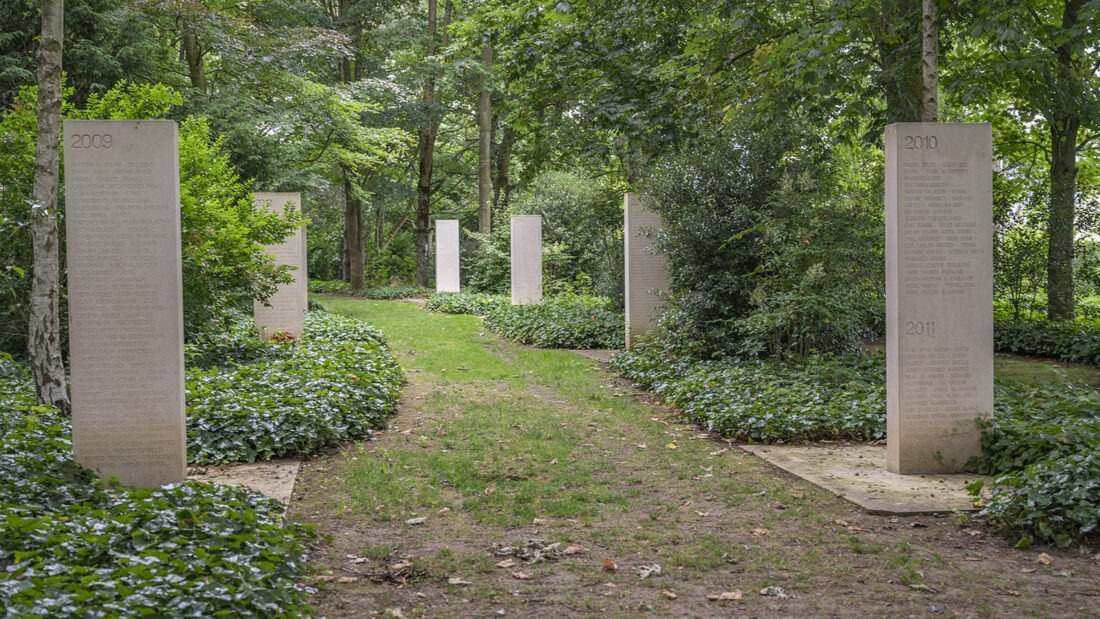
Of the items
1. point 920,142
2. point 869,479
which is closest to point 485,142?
point 920,142

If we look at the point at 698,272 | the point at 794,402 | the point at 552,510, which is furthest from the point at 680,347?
the point at 552,510

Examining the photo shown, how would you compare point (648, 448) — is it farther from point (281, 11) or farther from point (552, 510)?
point (281, 11)

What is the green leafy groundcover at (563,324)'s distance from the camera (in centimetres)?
1625

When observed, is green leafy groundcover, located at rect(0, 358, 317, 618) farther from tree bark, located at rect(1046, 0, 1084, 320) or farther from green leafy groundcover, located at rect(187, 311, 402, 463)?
tree bark, located at rect(1046, 0, 1084, 320)

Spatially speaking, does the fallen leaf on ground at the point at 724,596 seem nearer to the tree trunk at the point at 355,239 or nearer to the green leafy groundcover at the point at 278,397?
the green leafy groundcover at the point at 278,397

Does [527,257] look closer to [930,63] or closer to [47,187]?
[930,63]

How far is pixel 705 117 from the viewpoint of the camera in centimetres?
1352

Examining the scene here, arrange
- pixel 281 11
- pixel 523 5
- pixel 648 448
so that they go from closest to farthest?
pixel 648 448 < pixel 523 5 < pixel 281 11

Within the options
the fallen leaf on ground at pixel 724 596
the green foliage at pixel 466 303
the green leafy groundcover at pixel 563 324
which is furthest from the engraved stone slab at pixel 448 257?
the fallen leaf on ground at pixel 724 596

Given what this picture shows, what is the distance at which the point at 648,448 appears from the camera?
7918 millimetres

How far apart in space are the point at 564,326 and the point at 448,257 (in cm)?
1282

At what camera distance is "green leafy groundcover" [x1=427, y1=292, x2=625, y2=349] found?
16250 millimetres

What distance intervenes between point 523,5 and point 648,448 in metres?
8.71

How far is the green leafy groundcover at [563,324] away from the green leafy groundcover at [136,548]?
1092 cm
